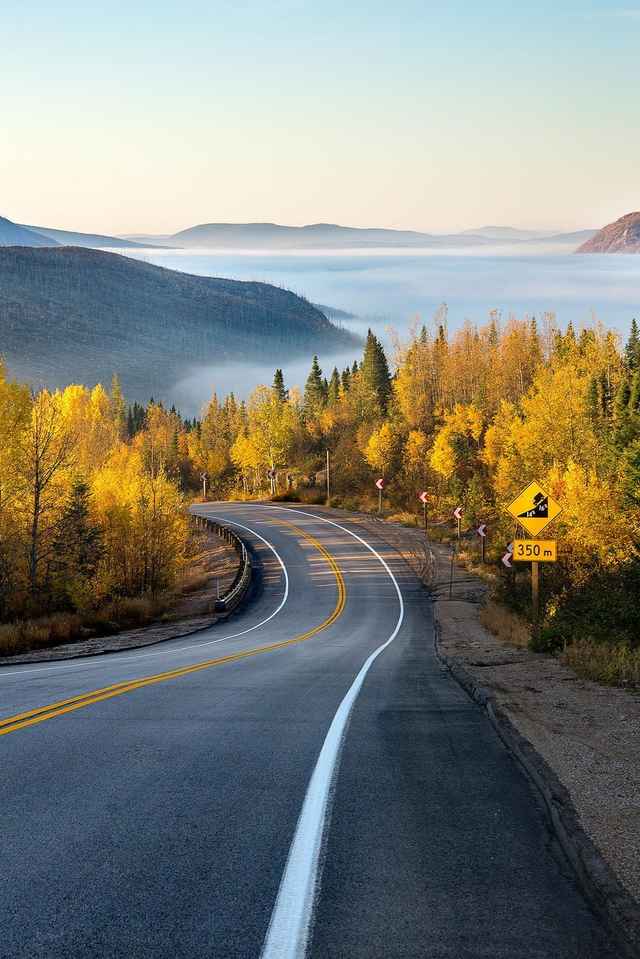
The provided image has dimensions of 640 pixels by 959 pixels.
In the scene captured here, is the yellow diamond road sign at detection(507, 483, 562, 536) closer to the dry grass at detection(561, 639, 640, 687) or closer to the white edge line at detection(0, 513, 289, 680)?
the dry grass at detection(561, 639, 640, 687)

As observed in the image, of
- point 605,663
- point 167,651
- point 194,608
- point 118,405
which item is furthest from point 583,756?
point 118,405

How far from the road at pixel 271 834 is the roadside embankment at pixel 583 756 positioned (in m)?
0.16

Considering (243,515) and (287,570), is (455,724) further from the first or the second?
(243,515)

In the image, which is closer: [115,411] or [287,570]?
[287,570]

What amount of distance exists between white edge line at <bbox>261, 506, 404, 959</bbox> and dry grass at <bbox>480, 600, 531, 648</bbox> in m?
11.9

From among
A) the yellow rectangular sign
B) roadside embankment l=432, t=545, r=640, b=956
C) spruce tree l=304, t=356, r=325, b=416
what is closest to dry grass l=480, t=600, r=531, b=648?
the yellow rectangular sign

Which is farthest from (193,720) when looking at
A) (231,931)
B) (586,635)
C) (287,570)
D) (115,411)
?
(115,411)

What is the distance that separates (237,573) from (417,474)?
1979 inches

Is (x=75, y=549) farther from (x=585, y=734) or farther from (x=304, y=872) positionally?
(x=304, y=872)

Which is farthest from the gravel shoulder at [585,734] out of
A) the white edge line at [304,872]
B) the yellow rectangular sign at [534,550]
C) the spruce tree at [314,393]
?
the spruce tree at [314,393]

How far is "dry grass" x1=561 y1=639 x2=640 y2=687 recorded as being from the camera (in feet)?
35.8

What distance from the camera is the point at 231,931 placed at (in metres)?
3.59

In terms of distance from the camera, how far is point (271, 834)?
15.8 ft

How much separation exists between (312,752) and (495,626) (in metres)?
20.2
